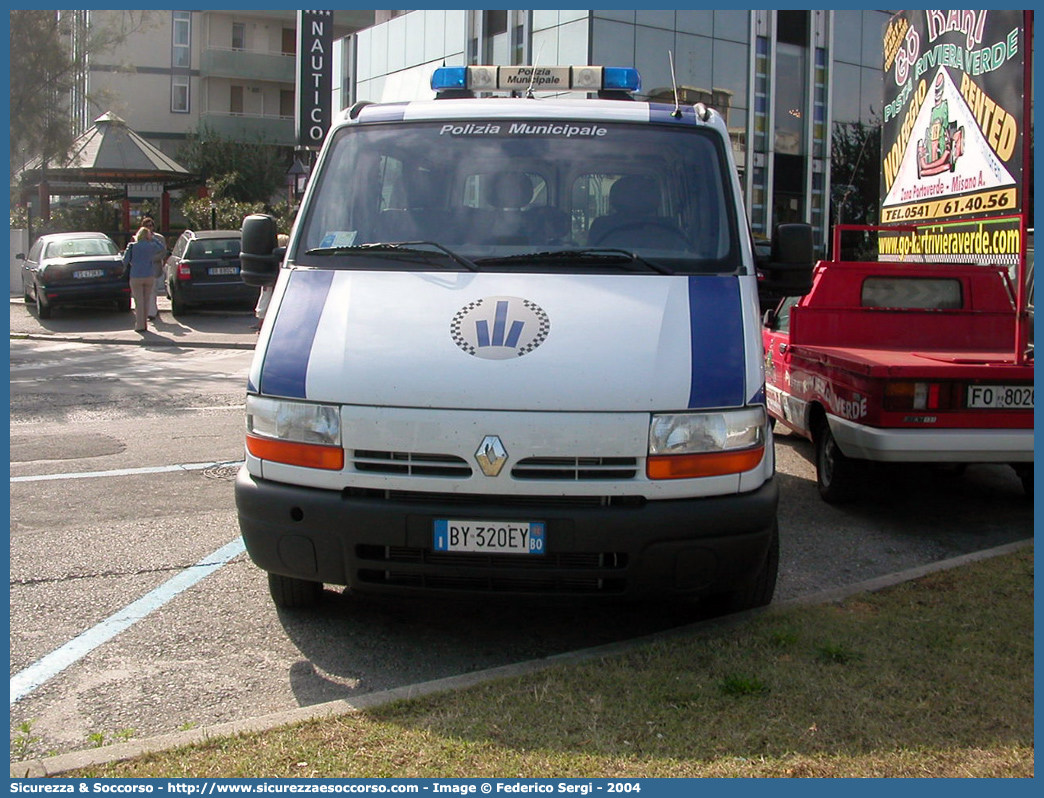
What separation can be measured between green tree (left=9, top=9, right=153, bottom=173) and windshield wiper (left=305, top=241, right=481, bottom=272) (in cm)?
1868

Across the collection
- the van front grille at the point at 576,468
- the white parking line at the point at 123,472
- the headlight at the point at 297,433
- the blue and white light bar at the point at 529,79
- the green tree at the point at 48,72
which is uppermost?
the green tree at the point at 48,72

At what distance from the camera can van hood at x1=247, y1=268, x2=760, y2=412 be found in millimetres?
4391

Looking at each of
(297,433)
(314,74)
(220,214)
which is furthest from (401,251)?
(220,214)

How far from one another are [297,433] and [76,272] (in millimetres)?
18636

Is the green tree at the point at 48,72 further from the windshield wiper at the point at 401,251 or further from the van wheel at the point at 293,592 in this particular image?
the van wheel at the point at 293,592

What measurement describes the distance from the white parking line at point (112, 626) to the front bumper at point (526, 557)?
0.90m

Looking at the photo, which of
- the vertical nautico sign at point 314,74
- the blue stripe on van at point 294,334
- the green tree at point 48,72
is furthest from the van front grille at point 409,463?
the vertical nautico sign at point 314,74

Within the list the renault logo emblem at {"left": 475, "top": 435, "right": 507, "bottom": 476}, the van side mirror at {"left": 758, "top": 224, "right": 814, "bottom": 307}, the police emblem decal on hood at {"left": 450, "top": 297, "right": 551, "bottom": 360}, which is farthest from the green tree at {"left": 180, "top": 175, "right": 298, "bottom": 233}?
the renault logo emblem at {"left": 475, "top": 435, "right": 507, "bottom": 476}

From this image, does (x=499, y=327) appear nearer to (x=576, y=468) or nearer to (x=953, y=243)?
(x=576, y=468)

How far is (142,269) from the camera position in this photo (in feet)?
65.3

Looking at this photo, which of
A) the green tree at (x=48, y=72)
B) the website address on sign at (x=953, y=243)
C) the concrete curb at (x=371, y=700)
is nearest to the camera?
the concrete curb at (x=371, y=700)

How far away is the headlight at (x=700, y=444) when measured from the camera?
14.3 ft

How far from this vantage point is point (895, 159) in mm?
11180

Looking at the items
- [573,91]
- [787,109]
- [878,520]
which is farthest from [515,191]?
[787,109]
